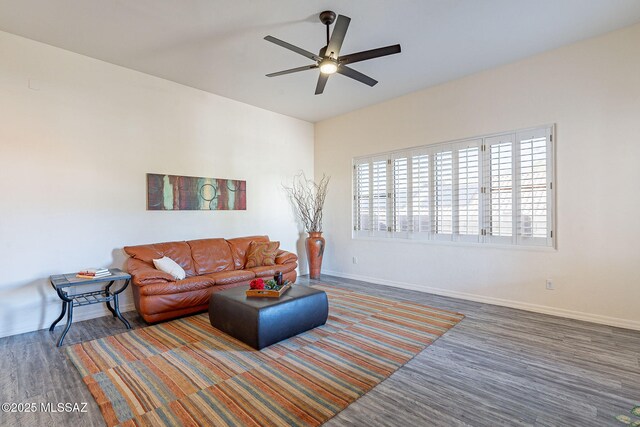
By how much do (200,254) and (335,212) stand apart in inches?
114

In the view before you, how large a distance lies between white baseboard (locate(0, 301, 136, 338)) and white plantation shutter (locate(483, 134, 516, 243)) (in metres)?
5.26

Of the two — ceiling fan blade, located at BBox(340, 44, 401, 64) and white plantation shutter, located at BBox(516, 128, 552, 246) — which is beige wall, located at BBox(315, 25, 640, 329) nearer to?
white plantation shutter, located at BBox(516, 128, 552, 246)

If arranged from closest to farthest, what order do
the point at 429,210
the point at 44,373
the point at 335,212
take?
the point at 44,373 < the point at 429,210 < the point at 335,212

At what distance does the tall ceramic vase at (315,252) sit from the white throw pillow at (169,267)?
261cm

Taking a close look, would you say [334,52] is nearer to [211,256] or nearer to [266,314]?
[266,314]

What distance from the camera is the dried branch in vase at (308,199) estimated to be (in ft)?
21.4

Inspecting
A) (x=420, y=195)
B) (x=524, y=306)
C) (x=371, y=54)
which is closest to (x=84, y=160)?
(x=371, y=54)

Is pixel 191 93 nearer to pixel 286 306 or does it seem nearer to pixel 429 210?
pixel 286 306

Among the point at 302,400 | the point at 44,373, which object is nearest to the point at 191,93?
the point at 44,373

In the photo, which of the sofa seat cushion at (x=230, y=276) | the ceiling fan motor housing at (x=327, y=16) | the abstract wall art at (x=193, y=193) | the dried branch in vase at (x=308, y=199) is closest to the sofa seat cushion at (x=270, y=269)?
the sofa seat cushion at (x=230, y=276)

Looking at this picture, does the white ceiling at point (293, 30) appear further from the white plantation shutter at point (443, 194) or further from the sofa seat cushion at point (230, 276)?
the sofa seat cushion at point (230, 276)

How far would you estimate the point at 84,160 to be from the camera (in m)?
3.89

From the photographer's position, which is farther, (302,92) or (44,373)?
(302,92)

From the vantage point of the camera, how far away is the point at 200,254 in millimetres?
4598
